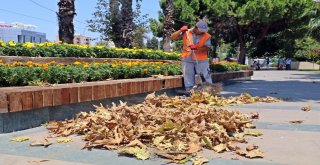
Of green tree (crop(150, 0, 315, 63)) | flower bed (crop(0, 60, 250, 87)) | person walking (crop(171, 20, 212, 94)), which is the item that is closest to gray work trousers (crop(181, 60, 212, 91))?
person walking (crop(171, 20, 212, 94))

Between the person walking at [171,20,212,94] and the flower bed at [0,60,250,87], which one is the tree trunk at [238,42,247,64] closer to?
the person walking at [171,20,212,94]

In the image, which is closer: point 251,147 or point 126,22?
point 251,147

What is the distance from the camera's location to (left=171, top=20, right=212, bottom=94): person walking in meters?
8.30

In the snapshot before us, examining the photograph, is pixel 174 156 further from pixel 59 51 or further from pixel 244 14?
pixel 244 14

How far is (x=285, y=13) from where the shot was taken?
3466cm

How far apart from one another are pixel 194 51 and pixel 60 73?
355cm

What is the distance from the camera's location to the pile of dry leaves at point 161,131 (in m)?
3.68

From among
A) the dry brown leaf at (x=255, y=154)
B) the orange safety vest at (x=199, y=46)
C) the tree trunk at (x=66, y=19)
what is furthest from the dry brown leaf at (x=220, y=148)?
the tree trunk at (x=66, y=19)

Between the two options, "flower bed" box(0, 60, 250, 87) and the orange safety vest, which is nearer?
"flower bed" box(0, 60, 250, 87)

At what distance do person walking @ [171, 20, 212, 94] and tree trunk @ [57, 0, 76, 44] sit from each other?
3081 mm

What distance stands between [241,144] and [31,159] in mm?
2048

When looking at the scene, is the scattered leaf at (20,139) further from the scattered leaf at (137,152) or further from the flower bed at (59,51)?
the flower bed at (59,51)

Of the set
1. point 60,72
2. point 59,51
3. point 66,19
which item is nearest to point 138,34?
point 66,19

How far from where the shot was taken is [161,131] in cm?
406
